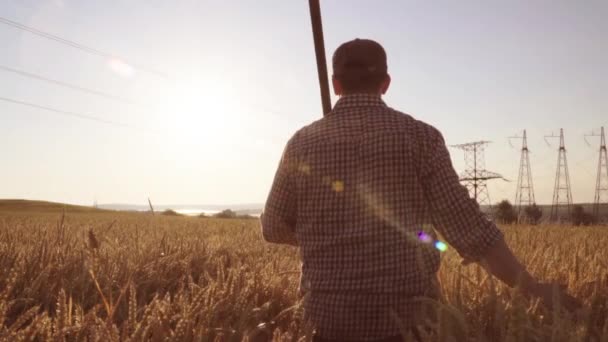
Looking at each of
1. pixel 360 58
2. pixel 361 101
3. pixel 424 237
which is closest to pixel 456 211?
pixel 424 237

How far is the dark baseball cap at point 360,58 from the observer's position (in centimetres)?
214

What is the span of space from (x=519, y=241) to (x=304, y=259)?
4265mm

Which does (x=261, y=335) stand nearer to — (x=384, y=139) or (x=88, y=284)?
(x=384, y=139)

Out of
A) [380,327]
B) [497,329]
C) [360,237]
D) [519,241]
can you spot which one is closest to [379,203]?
[360,237]

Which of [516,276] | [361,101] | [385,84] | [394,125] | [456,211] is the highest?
[385,84]

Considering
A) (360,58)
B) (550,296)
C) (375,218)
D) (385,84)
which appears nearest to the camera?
(550,296)

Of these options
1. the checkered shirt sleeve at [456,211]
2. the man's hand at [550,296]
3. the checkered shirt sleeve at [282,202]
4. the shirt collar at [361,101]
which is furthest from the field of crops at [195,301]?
the shirt collar at [361,101]

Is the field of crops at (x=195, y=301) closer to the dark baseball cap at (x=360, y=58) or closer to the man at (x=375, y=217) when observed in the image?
the man at (x=375, y=217)

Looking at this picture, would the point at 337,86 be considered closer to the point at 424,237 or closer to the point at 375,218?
the point at 375,218

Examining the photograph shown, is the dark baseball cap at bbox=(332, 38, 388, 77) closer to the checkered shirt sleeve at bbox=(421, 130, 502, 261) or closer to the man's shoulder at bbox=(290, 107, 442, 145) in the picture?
the man's shoulder at bbox=(290, 107, 442, 145)

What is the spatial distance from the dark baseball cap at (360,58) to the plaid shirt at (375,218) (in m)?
0.12

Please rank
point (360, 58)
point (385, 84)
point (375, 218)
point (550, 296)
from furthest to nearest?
point (385, 84) < point (360, 58) < point (375, 218) < point (550, 296)

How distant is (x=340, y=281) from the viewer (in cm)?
209

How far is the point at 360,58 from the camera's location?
216 centimetres
